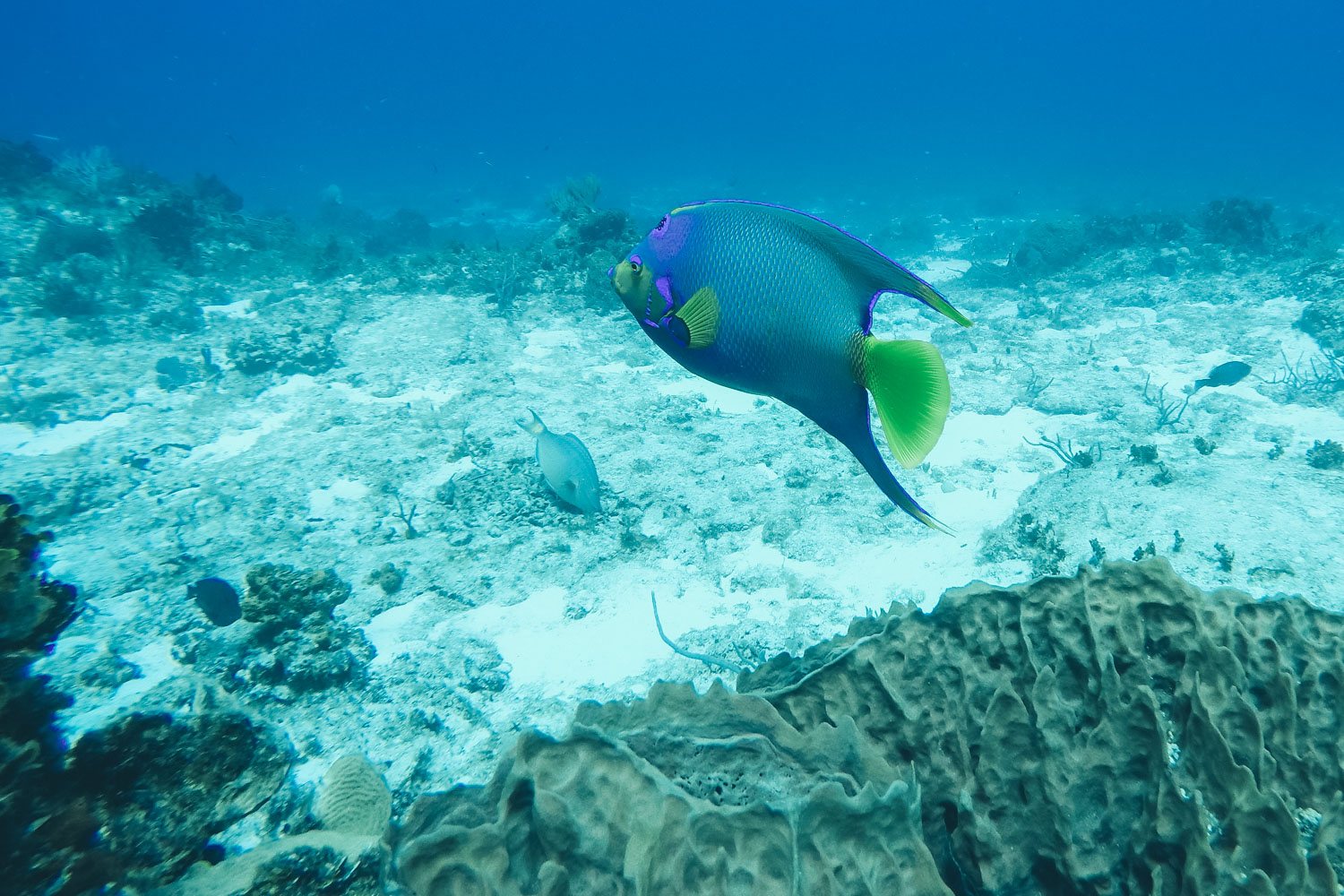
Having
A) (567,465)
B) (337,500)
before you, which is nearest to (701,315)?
(567,465)

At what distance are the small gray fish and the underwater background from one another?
5 cm

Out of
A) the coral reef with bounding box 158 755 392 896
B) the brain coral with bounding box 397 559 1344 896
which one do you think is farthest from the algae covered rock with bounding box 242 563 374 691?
the brain coral with bounding box 397 559 1344 896

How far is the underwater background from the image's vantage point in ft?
5.65

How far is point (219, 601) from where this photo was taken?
4.40 meters

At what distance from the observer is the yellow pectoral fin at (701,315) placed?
1.37m

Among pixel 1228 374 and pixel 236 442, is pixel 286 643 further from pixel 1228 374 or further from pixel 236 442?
pixel 1228 374

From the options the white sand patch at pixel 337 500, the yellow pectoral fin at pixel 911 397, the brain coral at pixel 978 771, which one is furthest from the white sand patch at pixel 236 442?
the yellow pectoral fin at pixel 911 397

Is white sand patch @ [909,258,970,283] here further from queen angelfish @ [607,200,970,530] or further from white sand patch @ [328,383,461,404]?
queen angelfish @ [607,200,970,530]

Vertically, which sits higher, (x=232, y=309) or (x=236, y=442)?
(x=232, y=309)

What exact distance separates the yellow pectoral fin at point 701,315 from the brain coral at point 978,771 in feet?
3.88

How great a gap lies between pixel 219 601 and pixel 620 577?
3.05 m

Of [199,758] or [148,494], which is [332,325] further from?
[199,758]

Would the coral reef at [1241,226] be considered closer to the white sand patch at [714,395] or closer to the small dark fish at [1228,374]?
the small dark fish at [1228,374]

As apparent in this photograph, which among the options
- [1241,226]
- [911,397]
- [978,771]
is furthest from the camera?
[1241,226]
